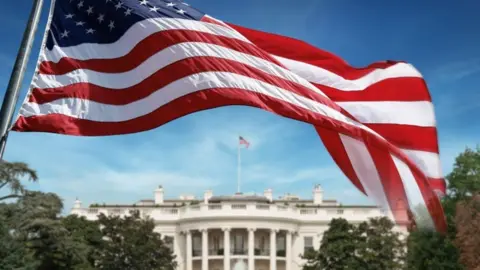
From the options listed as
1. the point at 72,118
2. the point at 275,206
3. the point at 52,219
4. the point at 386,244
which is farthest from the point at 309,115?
the point at 275,206

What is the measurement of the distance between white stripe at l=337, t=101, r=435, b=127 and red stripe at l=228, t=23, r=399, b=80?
347 mm

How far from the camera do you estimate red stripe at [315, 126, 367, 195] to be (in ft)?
24.6

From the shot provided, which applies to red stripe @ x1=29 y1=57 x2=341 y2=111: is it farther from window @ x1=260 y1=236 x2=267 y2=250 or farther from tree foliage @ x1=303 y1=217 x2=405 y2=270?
window @ x1=260 y1=236 x2=267 y2=250

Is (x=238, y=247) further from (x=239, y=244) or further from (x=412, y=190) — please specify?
(x=412, y=190)

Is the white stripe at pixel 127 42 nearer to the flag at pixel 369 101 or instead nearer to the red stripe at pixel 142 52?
the red stripe at pixel 142 52

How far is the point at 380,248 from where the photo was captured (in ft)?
141

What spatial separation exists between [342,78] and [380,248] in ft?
120

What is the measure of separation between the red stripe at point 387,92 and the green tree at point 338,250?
119ft

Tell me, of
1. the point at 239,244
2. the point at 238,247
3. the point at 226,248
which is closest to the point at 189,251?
the point at 226,248

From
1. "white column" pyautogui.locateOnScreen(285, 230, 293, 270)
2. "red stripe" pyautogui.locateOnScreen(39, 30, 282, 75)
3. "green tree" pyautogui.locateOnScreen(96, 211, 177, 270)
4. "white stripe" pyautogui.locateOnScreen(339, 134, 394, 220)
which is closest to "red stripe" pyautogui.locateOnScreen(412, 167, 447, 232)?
"white stripe" pyautogui.locateOnScreen(339, 134, 394, 220)

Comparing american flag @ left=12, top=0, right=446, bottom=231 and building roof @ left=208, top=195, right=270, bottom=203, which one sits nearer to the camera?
american flag @ left=12, top=0, right=446, bottom=231

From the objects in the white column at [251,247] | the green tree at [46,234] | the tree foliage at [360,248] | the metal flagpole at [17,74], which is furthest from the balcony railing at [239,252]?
the metal flagpole at [17,74]

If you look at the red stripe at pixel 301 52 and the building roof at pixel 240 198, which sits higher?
the building roof at pixel 240 198

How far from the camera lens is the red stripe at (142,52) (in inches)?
282
